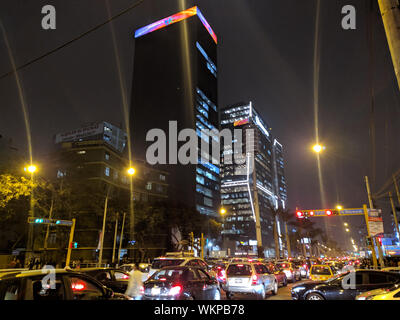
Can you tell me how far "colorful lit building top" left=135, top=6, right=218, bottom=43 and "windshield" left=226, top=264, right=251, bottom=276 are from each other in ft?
507

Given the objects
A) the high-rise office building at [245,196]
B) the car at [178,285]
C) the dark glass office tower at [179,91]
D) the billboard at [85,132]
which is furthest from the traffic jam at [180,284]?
the high-rise office building at [245,196]

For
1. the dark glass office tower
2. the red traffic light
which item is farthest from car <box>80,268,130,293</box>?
the dark glass office tower

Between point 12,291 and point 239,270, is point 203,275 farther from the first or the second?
point 12,291

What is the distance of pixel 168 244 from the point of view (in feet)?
207

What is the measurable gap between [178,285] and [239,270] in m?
5.26

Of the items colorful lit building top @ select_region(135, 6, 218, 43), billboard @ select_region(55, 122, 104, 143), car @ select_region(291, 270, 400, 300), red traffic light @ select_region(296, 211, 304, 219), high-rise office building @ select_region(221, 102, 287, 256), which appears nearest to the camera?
car @ select_region(291, 270, 400, 300)

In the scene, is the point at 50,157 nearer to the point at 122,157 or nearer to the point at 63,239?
the point at 122,157

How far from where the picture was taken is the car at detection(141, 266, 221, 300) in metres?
8.90

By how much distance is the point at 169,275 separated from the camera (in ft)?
31.8

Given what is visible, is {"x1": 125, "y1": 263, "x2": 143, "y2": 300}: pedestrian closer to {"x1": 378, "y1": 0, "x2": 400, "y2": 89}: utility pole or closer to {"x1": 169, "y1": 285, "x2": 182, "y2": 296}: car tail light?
{"x1": 169, "y1": 285, "x2": 182, "y2": 296}: car tail light

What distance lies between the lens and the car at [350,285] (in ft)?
33.1

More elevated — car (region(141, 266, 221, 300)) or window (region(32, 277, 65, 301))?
window (region(32, 277, 65, 301))
